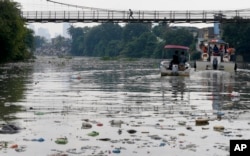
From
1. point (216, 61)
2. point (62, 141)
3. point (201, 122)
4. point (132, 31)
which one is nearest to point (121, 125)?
point (201, 122)

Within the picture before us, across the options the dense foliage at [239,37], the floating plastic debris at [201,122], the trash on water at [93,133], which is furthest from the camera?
the dense foliage at [239,37]

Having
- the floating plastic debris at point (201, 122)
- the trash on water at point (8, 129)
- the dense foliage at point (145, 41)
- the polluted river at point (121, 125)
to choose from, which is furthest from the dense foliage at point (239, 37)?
the trash on water at point (8, 129)

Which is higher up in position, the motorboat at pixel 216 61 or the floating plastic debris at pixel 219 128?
the motorboat at pixel 216 61

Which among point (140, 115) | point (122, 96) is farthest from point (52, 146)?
point (122, 96)

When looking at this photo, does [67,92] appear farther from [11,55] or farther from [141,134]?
[11,55]

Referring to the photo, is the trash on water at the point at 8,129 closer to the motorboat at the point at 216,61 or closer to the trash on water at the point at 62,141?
the trash on water at the point at 62,141

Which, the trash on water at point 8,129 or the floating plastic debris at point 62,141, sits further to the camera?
the trash on water at point 8,129

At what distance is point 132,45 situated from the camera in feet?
521

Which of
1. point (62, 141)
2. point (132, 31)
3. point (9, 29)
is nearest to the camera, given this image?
point (62, 141)

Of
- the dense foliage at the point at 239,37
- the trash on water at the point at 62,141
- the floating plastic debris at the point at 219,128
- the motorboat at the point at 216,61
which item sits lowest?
the trash on water at the point at 62,141

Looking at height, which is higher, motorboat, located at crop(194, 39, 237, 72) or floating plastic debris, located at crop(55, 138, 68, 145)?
Result: motorboat, located at crop(194, 39, 237, 72)

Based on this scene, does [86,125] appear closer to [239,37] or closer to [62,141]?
[62,141]

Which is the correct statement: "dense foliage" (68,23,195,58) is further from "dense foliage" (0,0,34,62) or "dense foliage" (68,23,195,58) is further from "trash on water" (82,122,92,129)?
"trash on water" (82,122,92,129)

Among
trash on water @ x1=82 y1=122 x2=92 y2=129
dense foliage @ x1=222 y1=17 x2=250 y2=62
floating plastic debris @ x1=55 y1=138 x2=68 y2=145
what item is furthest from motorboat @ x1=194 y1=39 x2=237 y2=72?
dense foliage @ x1=222 y1=17 x2=250 y2=62
